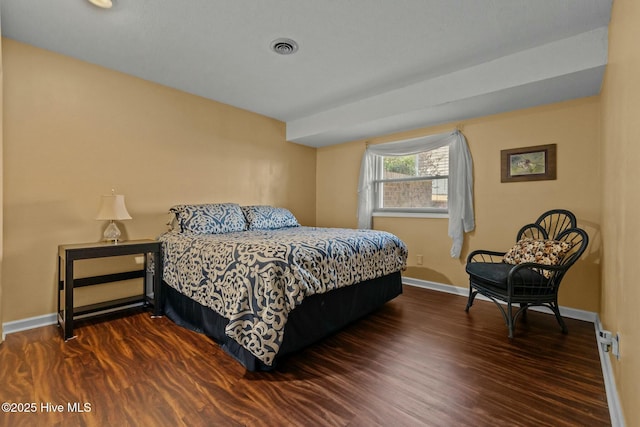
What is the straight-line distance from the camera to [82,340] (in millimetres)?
2234

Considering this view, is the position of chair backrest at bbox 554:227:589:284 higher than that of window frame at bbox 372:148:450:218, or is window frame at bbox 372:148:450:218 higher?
window frame at bbox 372:148:450:218

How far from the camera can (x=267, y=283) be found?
1791 mm

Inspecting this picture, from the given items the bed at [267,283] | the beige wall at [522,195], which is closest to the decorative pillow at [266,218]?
the bed at [267,283]

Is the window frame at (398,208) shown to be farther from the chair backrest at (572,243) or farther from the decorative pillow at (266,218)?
the decorative pillow at (266,218)

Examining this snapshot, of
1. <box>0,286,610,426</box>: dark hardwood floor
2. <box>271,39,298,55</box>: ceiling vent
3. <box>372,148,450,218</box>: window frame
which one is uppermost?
<box>271,39,298,55</box>: ceiling vent

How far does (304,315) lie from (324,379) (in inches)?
17.5

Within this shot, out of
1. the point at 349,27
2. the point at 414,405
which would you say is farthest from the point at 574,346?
the point at 349,27

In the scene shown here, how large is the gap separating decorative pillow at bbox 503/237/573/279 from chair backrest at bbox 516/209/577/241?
0.22m

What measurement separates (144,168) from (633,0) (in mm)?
3745

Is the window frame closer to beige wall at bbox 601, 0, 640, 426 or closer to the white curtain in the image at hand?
the white curtain

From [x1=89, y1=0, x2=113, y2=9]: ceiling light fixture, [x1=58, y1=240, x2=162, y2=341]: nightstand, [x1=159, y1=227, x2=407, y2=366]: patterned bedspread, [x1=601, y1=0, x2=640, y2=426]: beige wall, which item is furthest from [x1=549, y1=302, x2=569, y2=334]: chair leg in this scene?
[x1=89, y1=0, x2=113, y2=9]: ceiling light fixture

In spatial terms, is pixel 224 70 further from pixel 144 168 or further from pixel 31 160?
pixel 31 160

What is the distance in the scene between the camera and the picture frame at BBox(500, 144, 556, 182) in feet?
9.69

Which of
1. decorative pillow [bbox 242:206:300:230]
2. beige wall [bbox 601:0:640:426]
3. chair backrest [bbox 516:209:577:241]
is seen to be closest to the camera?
beige wall [bbox 601:0:640:426]
